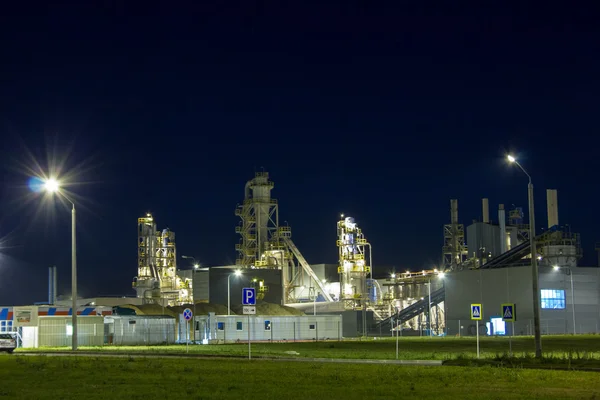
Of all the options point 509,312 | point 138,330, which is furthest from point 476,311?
point 138,330

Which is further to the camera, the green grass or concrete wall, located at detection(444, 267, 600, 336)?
concrete wall, located at detection(444, 267, 600, 336)

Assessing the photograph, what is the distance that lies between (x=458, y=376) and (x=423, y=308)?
76.9 metres

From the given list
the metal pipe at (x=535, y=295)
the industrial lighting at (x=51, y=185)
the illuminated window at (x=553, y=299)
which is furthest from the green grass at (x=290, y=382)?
the illuminated window at (x=553, y=299)

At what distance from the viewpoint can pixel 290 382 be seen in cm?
2119

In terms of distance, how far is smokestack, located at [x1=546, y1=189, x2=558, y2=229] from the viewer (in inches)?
3989

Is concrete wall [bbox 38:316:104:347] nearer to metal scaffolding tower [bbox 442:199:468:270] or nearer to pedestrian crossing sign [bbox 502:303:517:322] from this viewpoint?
pedestrian crossing sign [bbox 502:303:517:322]

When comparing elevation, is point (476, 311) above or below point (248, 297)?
below

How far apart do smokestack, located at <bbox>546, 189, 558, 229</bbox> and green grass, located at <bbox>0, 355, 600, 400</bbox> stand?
78963mm

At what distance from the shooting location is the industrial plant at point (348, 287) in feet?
238

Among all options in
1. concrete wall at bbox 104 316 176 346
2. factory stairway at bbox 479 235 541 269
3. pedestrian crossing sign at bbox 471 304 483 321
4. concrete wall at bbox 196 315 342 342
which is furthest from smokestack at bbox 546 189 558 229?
pedestrian crossing sign at bbox 471 304 483 321

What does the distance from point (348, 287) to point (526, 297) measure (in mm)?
28035

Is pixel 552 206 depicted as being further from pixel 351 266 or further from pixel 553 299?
pixel 351 266

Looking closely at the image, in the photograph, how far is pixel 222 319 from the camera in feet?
227

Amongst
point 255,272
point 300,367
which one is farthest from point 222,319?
point 300,367
